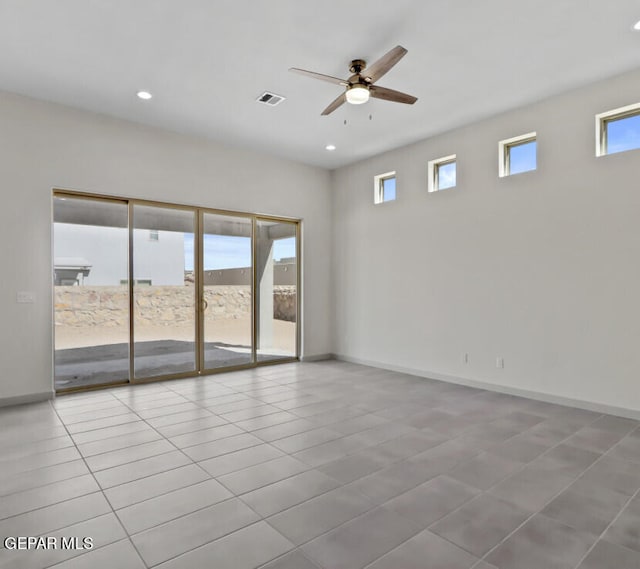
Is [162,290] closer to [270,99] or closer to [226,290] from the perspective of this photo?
[226,290]

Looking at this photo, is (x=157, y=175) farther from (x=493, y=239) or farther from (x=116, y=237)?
(x=493, y=239)

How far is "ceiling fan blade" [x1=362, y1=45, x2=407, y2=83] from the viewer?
9.37 feet

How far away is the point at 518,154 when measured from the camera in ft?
15.6

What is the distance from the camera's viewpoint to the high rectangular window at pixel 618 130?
12.8ft

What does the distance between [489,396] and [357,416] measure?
1740 millimetres

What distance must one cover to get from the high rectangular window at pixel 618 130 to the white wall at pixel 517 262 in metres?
0.09

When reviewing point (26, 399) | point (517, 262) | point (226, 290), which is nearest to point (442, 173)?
point (517, 262)

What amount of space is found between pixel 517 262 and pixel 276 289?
3.63 meters

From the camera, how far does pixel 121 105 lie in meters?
4.56

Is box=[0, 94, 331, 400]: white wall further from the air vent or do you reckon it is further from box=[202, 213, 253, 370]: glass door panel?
the air vent

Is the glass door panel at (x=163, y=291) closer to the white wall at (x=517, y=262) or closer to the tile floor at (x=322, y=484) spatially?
the tile floor at (x=322, y=484)

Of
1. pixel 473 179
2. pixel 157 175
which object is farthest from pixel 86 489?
pixel 473 179

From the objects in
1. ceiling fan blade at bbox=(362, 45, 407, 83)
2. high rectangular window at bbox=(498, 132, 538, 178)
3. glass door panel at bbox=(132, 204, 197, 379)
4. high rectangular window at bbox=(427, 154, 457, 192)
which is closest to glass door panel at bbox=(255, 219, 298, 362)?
glass door panel at bbox=(132, 204, 197, 379)

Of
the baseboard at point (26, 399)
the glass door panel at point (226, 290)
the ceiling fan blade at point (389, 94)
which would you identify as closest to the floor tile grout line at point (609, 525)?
the ceiling fan blade at point (389, 94)
